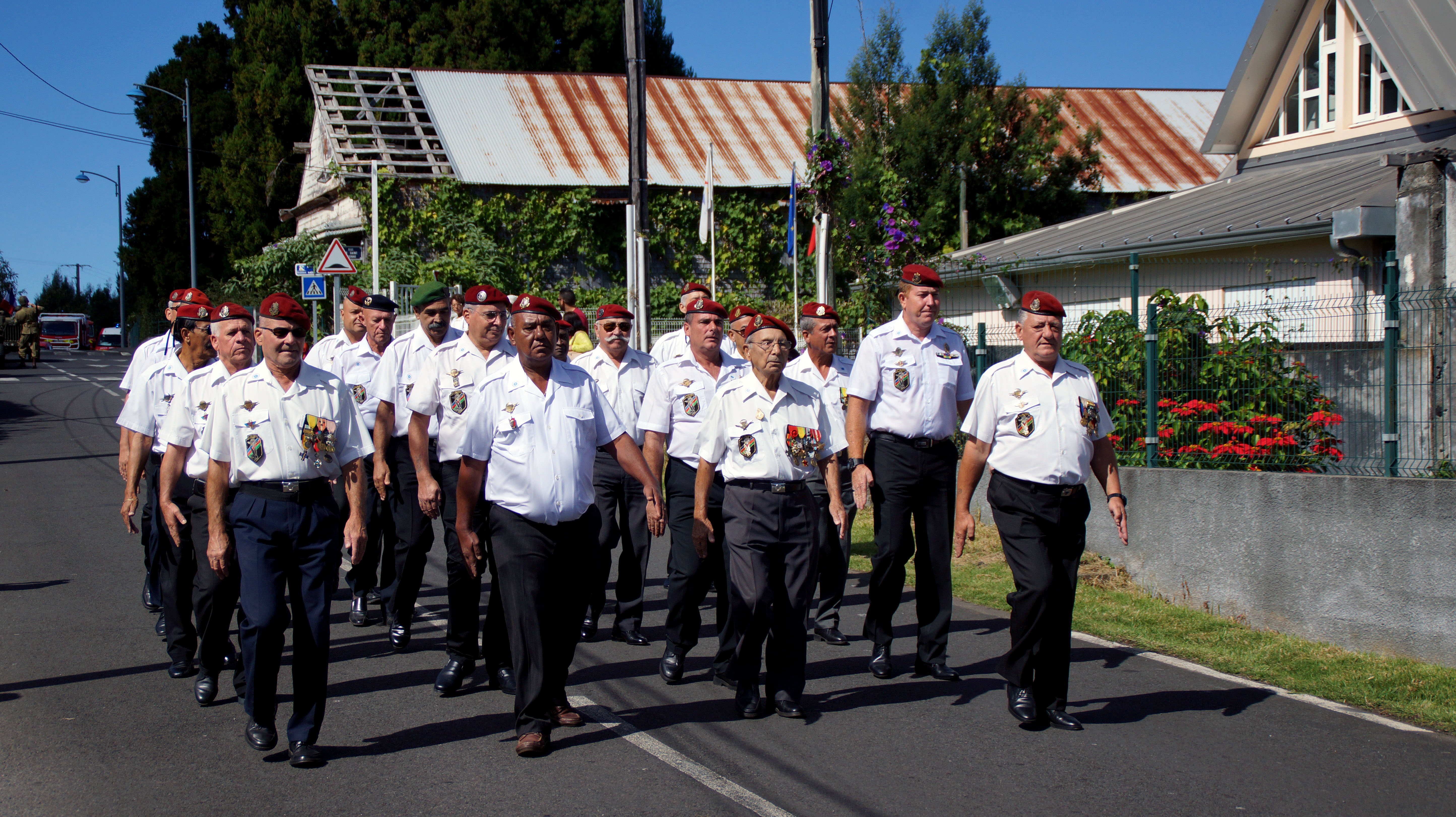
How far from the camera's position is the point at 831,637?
742 centimetres

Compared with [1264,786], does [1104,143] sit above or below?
above

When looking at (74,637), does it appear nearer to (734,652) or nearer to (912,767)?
(734,652)

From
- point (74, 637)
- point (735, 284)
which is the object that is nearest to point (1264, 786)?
point (74, 637)

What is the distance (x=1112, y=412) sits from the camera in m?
9.79

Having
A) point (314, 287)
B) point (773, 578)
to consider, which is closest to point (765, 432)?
point (773, 578)

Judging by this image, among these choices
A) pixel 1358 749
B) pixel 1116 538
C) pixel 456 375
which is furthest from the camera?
pixel 1116 538

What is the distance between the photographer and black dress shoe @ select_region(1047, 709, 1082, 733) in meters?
5.56

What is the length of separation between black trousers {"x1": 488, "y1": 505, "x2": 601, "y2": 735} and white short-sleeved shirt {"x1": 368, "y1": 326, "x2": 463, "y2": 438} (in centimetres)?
227

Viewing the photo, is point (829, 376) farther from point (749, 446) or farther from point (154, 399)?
point (154, 399)

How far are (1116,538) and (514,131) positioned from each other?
21944 mm

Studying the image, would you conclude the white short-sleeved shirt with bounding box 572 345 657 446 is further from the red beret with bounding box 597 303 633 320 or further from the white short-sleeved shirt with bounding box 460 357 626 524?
the white short-sleeved shirt with bounding box 460 357 626 524

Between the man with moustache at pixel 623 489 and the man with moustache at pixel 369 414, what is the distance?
1.47m

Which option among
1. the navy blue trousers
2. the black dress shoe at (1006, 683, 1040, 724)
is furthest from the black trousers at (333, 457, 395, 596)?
Result: the black dress shoe at (1006, 683, 1040, 724)

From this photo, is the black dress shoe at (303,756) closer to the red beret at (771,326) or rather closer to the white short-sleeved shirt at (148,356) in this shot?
the red beret at (771,326)
